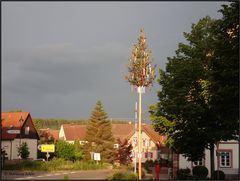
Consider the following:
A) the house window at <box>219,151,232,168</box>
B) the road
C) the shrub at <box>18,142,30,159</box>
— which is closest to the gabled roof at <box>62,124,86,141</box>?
the shrub at <box>18,142,30,159</box>

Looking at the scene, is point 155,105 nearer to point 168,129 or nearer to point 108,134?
point 168,129

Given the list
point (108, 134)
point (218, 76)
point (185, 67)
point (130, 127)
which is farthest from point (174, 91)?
point (130, 127)

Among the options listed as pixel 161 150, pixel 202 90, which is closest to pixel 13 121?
pixel 161 150

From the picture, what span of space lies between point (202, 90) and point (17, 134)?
37117mm

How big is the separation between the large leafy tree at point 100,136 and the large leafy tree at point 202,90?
28926mm

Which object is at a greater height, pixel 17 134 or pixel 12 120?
pixel 12 120

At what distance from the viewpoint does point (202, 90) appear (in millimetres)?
32656

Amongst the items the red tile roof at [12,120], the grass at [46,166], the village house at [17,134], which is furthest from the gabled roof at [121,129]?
the grass at [46,166]

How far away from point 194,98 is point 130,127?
7429 centimetres

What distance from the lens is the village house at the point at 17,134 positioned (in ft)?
201

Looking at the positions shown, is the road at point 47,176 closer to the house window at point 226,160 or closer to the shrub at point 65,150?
the house window at point 226,160

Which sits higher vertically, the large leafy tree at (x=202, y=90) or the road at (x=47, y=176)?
the large leafy tree at (x=202, y=90)

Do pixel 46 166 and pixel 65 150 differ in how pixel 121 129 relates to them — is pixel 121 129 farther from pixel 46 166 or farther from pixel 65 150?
pixel 46 166

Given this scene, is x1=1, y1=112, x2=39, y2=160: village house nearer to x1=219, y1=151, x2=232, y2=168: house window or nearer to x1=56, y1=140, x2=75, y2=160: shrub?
x1=56, y1=140, x2=75, y2=160: shrub
